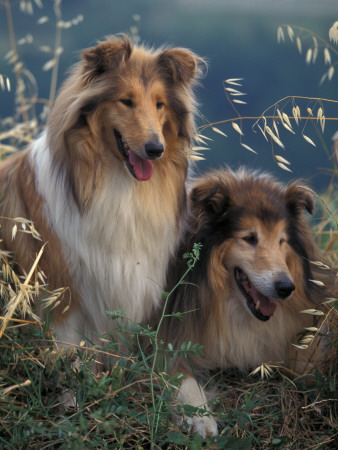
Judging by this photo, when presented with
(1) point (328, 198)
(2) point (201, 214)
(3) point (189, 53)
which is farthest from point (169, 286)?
(1) point (328, 198)

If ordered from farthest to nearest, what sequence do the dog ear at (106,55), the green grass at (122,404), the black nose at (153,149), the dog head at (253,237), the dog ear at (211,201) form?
1. the dog ear at (211,201)
2. the dog head at (253,237)
3. the dog ear at (106,55)
4. the black nose at (153,149)
5. the green grass at (122,404)

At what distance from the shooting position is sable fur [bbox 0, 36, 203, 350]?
3240 mm

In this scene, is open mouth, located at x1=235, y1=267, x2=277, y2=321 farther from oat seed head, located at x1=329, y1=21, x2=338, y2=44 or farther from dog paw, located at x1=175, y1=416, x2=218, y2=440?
oat seed head, located at x1=329, y1=21, x2=338, y2=44

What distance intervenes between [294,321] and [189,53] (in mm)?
1605

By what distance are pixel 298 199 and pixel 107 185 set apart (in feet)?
3.49

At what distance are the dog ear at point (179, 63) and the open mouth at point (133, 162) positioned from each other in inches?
18.5

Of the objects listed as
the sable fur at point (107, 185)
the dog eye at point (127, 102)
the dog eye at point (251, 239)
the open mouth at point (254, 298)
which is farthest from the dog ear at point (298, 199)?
the dog eye at point (127, 102)

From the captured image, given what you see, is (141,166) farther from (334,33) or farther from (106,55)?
(334,33)

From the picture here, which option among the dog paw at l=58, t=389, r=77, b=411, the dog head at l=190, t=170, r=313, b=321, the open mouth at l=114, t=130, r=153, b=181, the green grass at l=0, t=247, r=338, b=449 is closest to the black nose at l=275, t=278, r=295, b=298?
the dog head at l=190, t=170, r=313, b=321

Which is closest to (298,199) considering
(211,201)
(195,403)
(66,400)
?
(211,201)

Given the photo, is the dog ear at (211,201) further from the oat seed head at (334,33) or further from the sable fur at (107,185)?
the oat seed head at (334,33)

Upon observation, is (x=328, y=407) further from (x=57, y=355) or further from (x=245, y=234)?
(x=57, y=355)

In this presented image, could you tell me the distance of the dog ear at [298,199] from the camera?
354 cm

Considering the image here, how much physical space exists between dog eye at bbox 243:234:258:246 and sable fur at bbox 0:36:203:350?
0.40 meters
